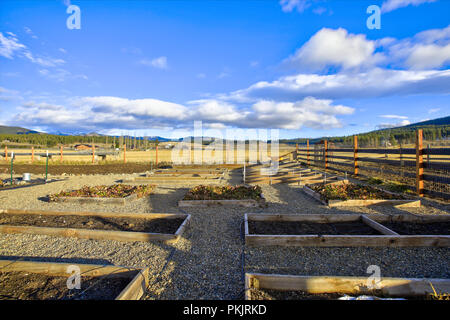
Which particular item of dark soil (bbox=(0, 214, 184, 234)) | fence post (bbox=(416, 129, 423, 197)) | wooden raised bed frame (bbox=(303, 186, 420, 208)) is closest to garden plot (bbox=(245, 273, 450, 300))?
dark soil (bbox=(0, 214, 184, 234))

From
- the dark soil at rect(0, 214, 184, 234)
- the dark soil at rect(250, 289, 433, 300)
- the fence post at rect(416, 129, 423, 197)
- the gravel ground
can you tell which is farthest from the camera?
the fence post at rect(416, 129, 423, 197)

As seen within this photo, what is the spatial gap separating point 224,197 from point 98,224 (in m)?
3.39

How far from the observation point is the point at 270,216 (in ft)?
17.8

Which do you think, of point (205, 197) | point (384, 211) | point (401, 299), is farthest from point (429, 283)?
point (205, 197)

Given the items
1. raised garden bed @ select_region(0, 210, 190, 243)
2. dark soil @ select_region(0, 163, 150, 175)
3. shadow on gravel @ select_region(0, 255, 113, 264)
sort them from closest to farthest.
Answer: shadow on gravel @ select_region(0, 255, 113, 264)
raised garden bed @ select_region(0, 210, 190, 243)
dark soil @ select_region(0, 163, 150, 175)

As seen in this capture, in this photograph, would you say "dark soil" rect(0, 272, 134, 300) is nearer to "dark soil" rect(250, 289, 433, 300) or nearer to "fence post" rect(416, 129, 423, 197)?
"dark soil" rect(250, 289, 433, 300)

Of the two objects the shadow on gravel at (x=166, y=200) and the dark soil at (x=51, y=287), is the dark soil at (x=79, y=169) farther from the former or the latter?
the dark soil at (x=51, y=287)

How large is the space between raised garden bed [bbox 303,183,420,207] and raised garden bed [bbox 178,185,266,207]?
196 centimetres

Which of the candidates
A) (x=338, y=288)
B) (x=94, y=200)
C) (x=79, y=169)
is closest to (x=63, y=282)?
(x=338, y=288)

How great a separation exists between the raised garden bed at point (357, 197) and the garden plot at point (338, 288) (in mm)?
4461

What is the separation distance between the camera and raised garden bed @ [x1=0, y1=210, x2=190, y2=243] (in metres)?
4.58

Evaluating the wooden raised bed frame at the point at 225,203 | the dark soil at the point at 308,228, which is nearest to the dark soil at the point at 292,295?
the dark soil at the point at 308,228

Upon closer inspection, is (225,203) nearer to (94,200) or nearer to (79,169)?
(94,200)
